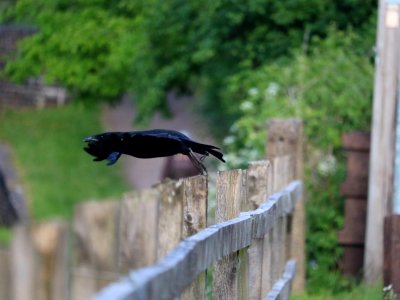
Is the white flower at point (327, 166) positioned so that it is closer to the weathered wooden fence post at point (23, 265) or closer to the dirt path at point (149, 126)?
the weathered wooden fence post at point (23, 265)

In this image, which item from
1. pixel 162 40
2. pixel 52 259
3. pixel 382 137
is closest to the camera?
pixel 52 259

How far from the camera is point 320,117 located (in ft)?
45.5

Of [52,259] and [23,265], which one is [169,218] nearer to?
[52,259]

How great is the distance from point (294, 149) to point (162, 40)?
9408mm

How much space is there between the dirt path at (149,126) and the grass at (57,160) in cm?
33

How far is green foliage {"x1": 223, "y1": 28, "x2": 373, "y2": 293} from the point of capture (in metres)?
13.0

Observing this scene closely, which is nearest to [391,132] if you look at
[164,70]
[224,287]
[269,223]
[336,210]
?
[336,210]

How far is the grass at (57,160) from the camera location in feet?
95.0

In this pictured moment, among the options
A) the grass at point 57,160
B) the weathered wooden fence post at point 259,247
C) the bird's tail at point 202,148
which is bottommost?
the grass at point 57,160

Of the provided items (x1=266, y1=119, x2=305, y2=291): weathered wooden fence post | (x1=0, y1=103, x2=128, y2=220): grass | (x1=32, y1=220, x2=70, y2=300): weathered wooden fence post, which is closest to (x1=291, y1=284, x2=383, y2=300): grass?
(x1=266, y1=119, x2=305, y2=291): weathered wooden fence post

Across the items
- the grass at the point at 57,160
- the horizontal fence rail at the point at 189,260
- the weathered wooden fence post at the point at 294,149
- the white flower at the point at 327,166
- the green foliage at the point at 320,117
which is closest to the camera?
the horizontal fence rail at the point at 189,260

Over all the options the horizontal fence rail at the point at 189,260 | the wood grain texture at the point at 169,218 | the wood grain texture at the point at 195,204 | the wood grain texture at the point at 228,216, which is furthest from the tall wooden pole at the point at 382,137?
the wood grain texture at the point at 195,204

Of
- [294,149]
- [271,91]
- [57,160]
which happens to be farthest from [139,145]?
[57,160]

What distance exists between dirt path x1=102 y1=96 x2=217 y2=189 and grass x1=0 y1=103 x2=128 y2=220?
12.9 inches
